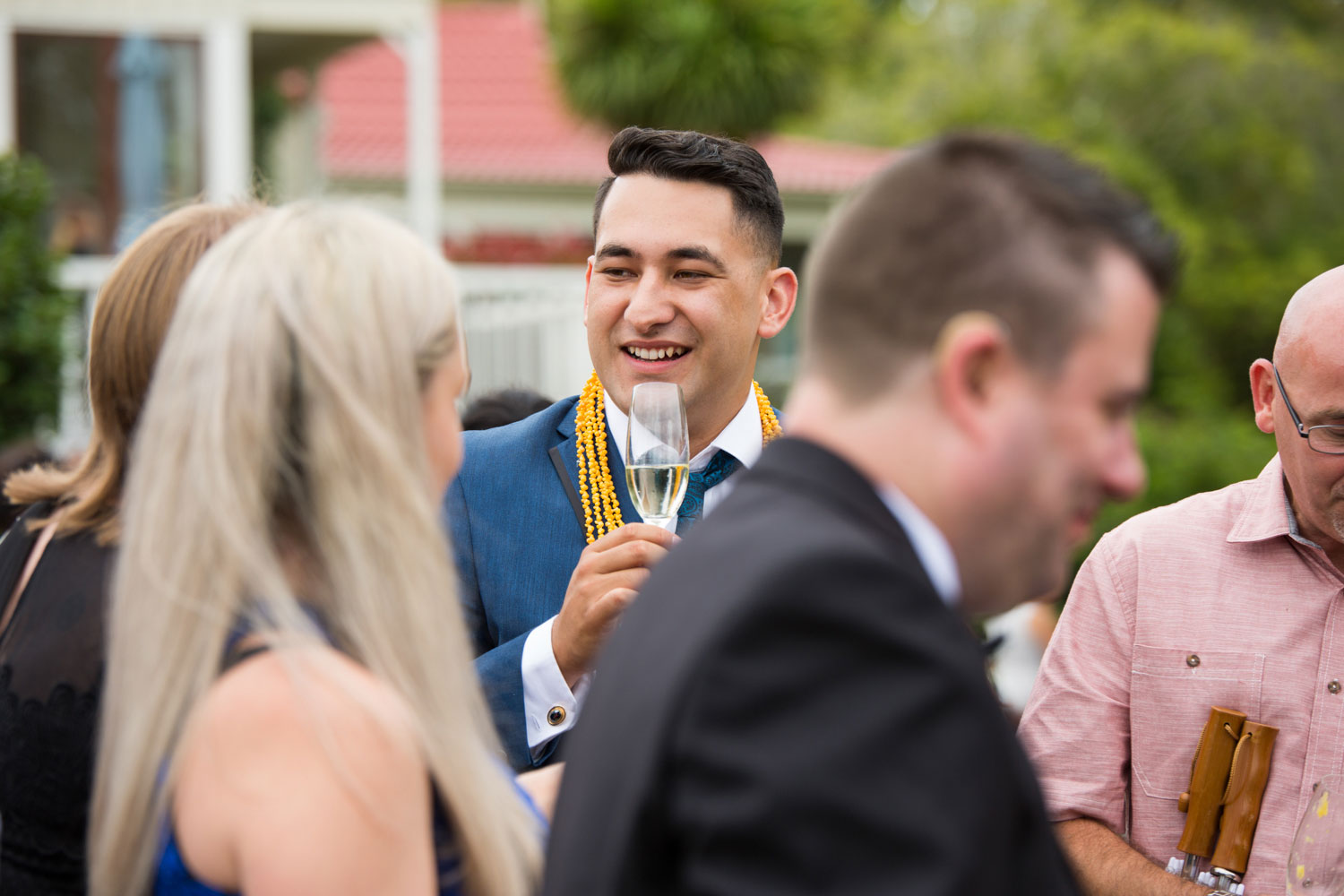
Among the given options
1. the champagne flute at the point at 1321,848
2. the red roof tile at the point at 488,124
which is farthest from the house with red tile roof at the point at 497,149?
the champagne flute at the point at 1321,848

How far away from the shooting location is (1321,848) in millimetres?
2074

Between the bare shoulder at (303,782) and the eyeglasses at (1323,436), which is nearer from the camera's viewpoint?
the bare shoulder at (303,782)

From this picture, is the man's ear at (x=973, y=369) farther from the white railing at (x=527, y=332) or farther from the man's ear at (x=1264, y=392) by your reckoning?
the white railing at (x=527, y=332)

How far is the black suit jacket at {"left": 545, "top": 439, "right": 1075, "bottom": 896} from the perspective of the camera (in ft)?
3.92

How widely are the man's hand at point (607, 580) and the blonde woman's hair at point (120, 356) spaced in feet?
2.68

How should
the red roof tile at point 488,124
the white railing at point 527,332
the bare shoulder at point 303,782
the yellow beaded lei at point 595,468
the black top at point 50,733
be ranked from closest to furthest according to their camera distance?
the bare shoulder at point 303,782 → the black top at point 50,733 → the yellow beaded lei at point 595,468 → the white railing at point 527,332 → the red roof tile at point 488,124

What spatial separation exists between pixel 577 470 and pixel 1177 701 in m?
1.37

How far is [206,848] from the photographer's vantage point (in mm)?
1541

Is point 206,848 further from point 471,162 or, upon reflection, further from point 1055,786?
point 471,162

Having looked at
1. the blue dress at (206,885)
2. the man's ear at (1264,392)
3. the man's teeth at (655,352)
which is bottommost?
the blue dress at (206,885)

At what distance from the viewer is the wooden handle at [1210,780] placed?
271cm

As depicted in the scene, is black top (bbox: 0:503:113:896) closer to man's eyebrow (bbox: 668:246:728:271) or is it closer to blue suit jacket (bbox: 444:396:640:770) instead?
blue suit jacket (bbox: 444:396:640:770)

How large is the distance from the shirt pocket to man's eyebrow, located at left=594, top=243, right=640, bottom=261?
1.40 m

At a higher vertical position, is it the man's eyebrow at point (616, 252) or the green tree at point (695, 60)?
the green tree at point (695, 60)
